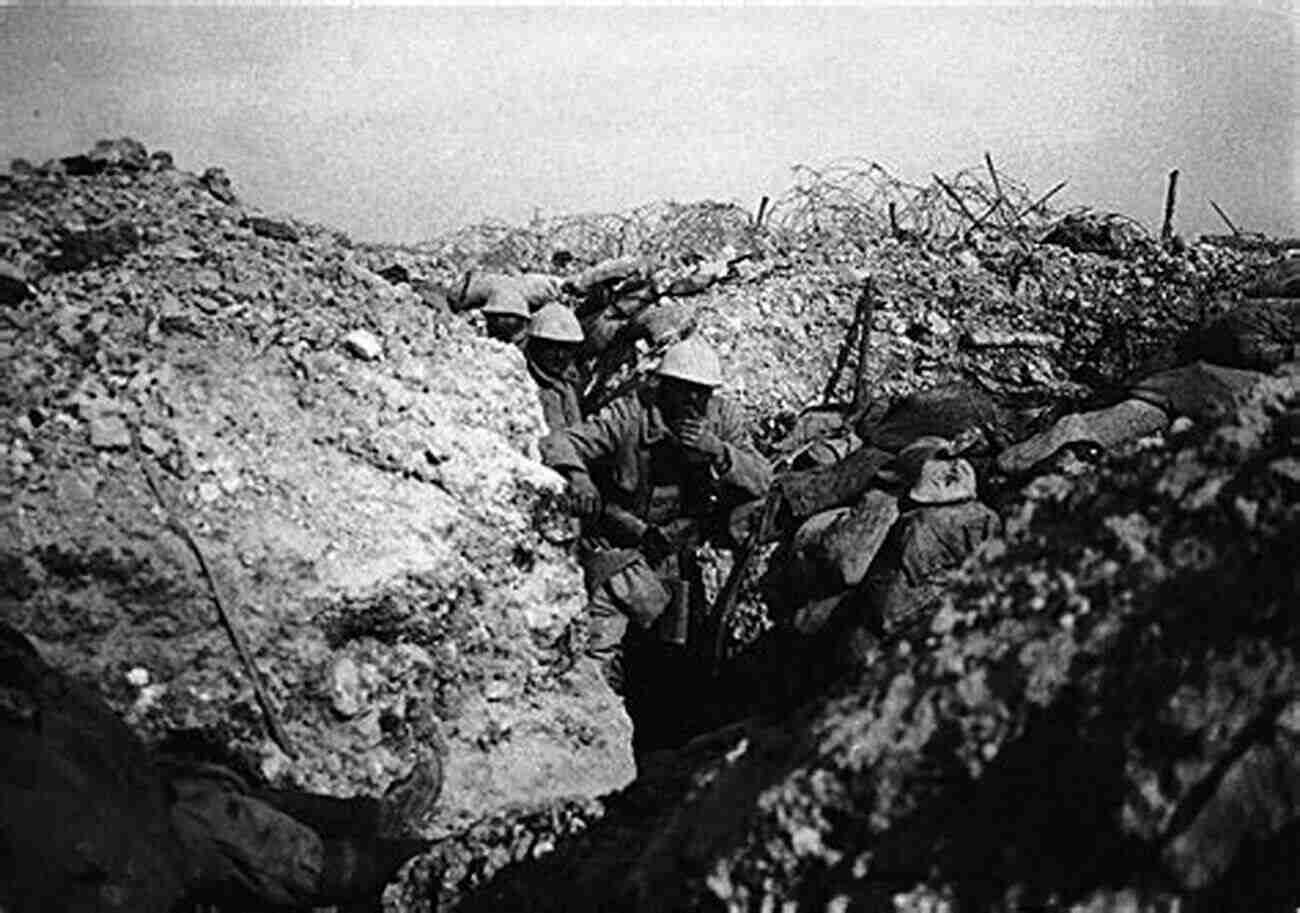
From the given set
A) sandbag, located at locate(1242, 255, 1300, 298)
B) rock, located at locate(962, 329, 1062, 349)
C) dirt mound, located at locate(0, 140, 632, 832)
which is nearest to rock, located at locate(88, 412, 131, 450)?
dirt mound, located at locate(0, 140, 632, 832)

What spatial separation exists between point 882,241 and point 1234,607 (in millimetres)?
9147

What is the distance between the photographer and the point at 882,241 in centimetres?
1030

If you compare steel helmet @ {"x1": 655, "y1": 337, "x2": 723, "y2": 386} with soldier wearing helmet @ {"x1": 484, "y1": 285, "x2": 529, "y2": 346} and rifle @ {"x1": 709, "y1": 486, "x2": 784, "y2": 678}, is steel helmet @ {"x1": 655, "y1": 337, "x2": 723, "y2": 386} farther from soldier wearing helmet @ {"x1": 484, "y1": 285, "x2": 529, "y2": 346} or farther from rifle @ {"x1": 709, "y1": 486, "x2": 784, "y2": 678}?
soldier wearing helmet @ {"x1": 484, "y1": 285, "x2": 529, "y2": 346}

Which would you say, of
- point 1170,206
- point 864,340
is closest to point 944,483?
point 864,340

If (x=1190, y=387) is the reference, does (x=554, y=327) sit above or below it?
above

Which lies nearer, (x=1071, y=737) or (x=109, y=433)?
(x=1071, y=737)

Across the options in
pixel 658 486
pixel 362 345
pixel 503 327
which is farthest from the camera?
pixel 503 327

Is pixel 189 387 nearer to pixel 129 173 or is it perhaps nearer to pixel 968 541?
pixel 129 173

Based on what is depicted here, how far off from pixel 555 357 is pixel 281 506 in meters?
2.65

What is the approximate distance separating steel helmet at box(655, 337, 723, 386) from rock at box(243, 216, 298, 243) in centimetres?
206

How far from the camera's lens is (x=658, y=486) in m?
5.76

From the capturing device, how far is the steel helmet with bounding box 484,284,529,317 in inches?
254

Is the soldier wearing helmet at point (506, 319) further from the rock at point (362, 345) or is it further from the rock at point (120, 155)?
the rock at point (120, 155)

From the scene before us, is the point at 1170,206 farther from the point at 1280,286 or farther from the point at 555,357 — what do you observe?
the point at 555,357
